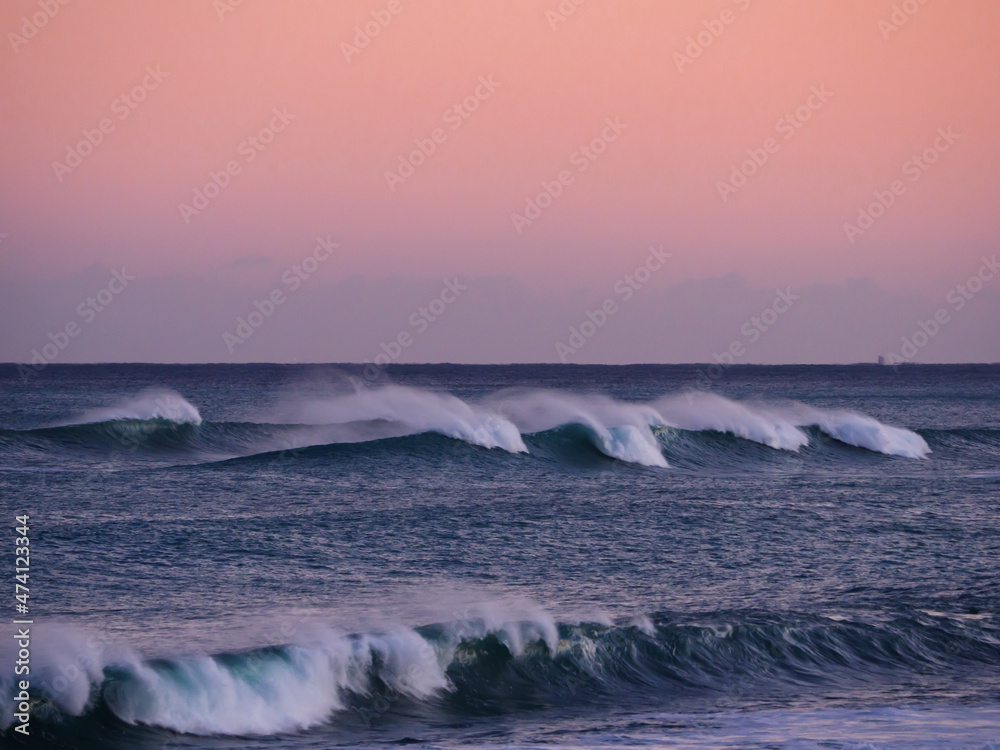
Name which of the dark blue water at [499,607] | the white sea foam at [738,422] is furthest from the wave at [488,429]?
the dark blue water at [499,607]

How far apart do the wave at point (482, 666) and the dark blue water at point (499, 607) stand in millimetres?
29

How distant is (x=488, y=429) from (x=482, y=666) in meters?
18.8

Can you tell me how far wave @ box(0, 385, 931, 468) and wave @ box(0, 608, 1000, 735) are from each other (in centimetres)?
1715

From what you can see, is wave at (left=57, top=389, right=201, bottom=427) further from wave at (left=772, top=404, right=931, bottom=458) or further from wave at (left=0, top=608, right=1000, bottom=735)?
wave at (left=0, top=608, right=1000, bottom=735)

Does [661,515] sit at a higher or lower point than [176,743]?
higher

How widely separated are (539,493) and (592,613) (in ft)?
32.5

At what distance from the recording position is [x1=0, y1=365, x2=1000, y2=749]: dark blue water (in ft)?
28.7

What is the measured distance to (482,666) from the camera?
10.2 m

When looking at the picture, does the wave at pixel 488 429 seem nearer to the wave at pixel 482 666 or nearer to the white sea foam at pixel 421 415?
the white sea foam at pixel 421 415

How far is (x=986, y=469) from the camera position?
27.8 metres

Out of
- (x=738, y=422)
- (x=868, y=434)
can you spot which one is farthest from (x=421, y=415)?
(x=868, y=434)

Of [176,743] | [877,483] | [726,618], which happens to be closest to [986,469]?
[877,483]

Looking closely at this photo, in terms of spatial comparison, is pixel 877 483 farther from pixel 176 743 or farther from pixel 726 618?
pixel 176 743

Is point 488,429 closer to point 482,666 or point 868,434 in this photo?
point 868,434
